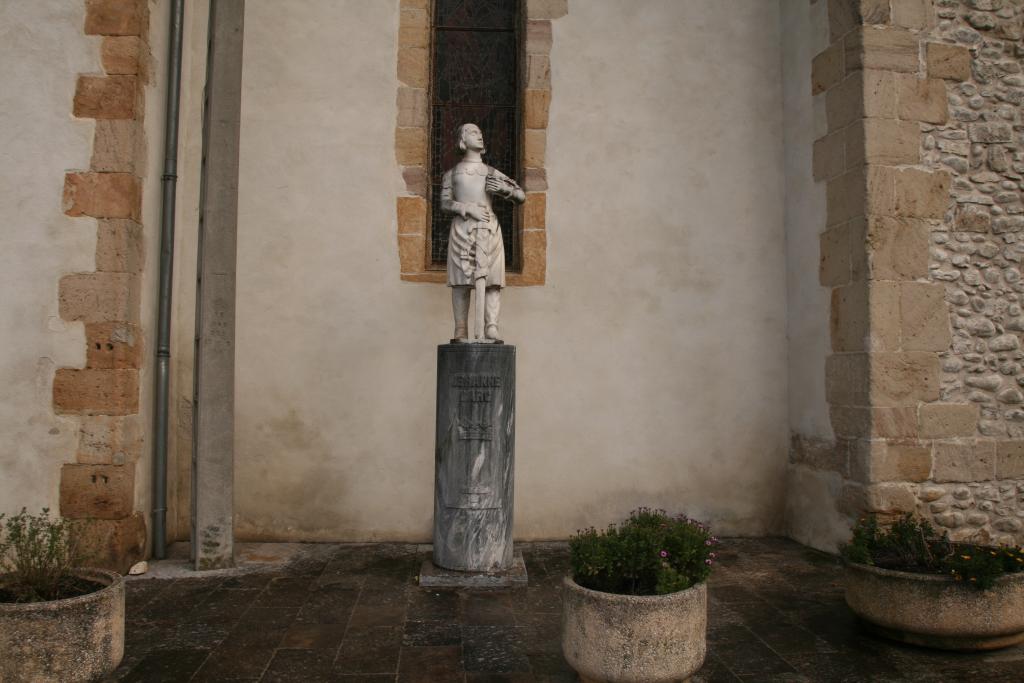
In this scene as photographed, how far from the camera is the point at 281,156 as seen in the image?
550 centimetres

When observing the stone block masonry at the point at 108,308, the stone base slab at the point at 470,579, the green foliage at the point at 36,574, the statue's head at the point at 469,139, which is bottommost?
the stone base slab at the point at 470,579

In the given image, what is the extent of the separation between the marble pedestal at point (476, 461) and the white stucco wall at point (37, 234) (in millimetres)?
2219

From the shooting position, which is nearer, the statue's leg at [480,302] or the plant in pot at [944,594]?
the plant in pot at [944,594]

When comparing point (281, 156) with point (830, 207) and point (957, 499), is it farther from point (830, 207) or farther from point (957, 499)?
point (957, 499)

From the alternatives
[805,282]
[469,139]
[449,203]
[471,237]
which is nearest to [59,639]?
[471,237]

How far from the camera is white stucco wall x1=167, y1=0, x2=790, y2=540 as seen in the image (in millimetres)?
5449

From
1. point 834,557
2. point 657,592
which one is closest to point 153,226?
point 657,592

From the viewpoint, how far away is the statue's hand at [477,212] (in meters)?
4.57

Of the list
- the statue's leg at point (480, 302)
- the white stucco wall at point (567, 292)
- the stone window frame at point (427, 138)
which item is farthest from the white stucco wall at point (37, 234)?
the statue's leg at point (480, 302)

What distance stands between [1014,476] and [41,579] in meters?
5.35

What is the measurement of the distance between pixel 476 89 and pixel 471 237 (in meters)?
1.96

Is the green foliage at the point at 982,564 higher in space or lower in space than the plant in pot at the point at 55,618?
higher

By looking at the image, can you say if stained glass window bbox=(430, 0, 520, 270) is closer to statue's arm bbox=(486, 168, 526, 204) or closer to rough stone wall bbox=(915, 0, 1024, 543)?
statue's arm bbox=(486, 168, 526, 204)

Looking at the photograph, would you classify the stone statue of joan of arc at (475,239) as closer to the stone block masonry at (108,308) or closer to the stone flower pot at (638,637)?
the stone block masonry at (108,308)
